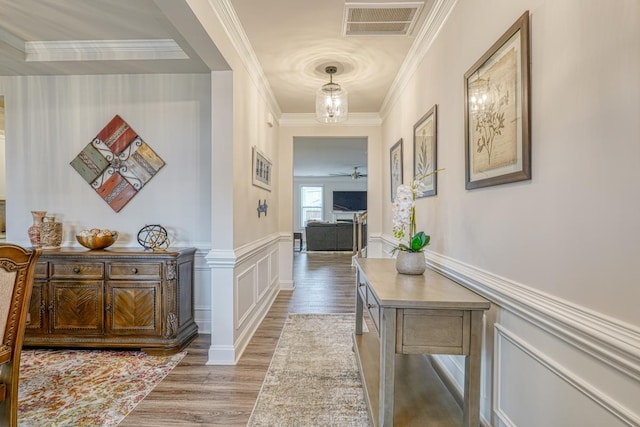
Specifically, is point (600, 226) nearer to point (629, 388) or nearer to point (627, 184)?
point (627, 184)

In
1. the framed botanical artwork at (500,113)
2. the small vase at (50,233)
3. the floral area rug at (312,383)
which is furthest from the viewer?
the small vase at (50,233)

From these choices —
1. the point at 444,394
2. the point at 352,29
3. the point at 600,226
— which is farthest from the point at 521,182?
the point at 352,29

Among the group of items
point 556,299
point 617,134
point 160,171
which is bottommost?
point 556,299

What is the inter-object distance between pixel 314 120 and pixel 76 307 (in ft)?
11.8

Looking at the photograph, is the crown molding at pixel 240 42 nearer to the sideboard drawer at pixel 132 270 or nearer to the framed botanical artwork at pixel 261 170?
the framed botanical artwork at pixel 261 170

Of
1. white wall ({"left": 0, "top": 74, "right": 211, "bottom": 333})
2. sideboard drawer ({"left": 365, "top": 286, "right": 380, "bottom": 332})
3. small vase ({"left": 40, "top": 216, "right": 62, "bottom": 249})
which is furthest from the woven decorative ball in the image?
sideboard drawer ({"left": 365, "top": 286, "right": 380, "bottom": 332})

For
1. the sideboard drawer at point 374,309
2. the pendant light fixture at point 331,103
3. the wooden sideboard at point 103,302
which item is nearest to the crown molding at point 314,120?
the pendant light fixture at point 331,103

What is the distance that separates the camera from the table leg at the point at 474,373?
141 cm

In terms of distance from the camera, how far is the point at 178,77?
321cm

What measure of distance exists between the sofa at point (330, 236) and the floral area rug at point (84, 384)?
7.33 m

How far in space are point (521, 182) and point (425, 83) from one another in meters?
1.55

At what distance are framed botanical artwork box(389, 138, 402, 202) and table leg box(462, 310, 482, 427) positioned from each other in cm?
198

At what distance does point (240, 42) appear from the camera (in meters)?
2.64

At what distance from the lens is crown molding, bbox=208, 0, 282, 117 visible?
7.22ft
